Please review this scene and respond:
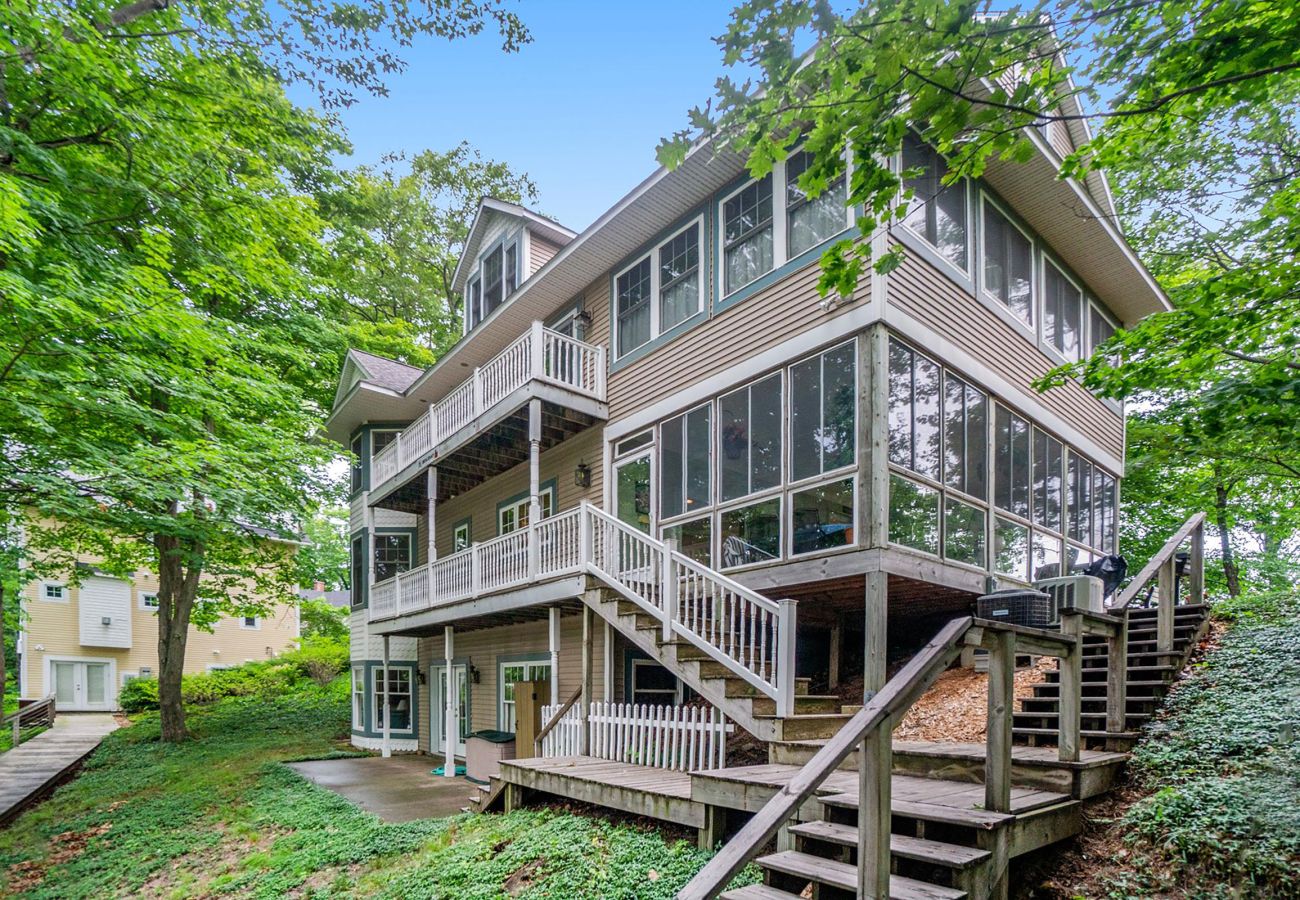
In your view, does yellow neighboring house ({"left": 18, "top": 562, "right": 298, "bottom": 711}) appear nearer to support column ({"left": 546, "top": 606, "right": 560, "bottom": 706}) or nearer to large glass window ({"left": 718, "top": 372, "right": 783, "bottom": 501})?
support column ({"left": 546, "top": 606, "right": 560, "bottom": 706})

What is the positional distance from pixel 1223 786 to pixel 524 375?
907 centimetres

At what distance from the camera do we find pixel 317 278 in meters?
18.4

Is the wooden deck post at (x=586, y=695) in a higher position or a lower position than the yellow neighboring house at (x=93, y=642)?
higher

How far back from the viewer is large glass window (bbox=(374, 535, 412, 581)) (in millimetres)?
18031

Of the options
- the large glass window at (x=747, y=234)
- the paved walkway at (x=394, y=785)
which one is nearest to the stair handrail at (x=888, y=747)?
the large glass window at (x=747, y=234)

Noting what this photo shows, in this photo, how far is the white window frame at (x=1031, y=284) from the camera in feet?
30.3

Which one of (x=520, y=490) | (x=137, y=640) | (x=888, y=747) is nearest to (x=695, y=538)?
(x=520, y=490)

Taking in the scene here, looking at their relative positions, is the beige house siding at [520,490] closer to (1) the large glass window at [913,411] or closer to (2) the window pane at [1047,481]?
(1) the large glass window at [913,411]

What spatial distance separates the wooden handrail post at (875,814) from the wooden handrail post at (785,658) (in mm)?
2971

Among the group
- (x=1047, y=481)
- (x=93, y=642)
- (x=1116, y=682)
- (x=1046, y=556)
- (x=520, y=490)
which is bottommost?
(x=93, y=642)

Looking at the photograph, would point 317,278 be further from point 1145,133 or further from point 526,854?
point 1145,133

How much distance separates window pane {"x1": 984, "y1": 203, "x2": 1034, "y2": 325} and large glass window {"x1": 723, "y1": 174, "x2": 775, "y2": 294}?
9.46 feet

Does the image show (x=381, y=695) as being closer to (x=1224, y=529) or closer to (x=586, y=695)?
(x=586, y=695)

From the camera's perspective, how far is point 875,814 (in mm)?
3424
